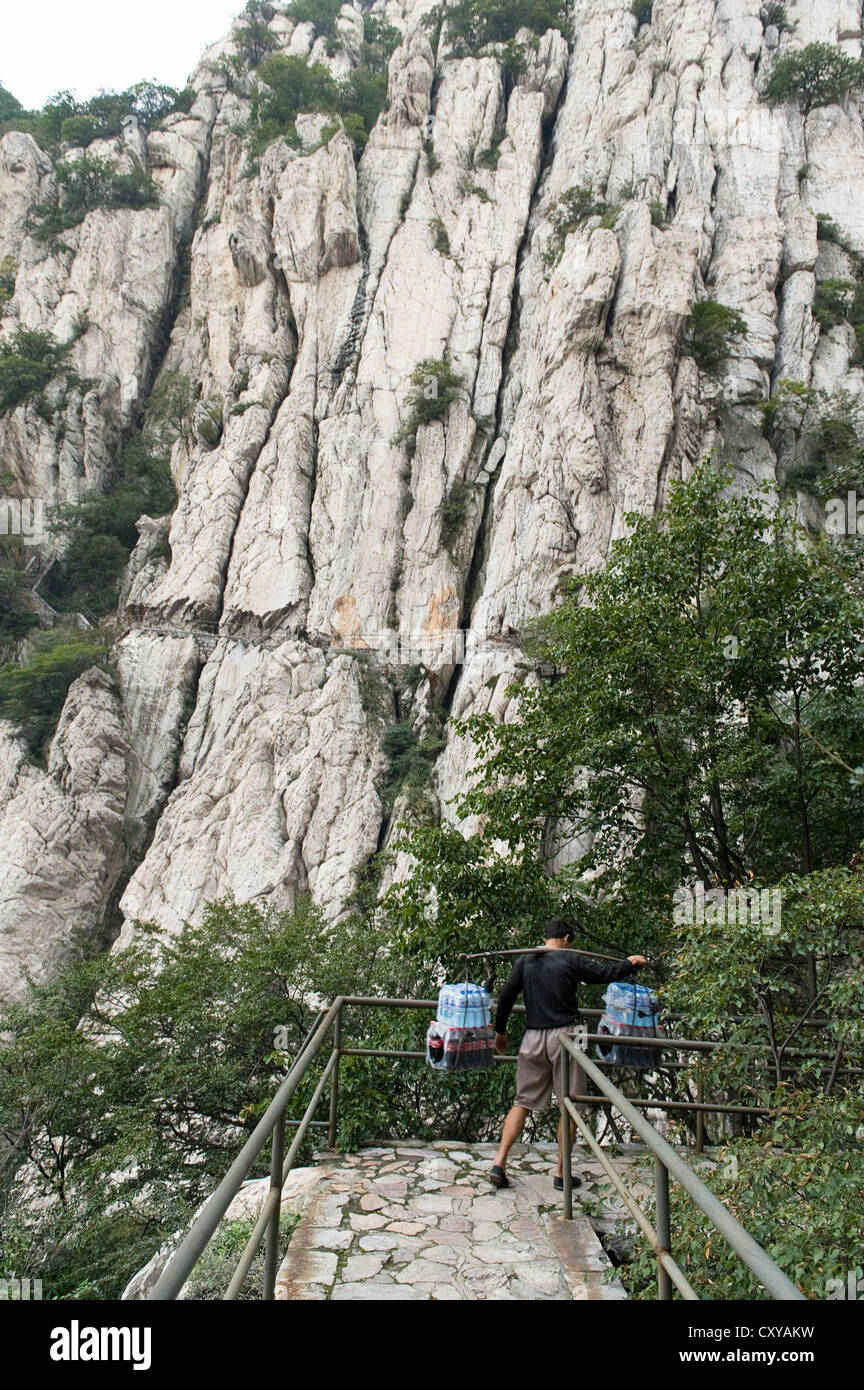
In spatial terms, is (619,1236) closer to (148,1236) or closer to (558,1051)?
(558,1051)

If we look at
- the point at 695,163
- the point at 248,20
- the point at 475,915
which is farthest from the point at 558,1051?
the point at 248,20

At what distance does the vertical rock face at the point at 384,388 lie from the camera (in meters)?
21.2

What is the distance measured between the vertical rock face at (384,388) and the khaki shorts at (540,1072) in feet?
43.0

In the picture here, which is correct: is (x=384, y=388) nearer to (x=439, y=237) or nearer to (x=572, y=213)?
(x=439, y=237)

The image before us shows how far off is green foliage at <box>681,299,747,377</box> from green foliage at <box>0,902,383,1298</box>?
19222mm

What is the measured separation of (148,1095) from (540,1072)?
6.86 meters

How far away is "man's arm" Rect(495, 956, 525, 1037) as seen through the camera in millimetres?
4855

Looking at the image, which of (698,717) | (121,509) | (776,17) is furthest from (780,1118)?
(776,17)

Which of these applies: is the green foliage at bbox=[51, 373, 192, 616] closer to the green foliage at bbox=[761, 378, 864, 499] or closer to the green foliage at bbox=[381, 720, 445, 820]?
the green foliage at bbox=[381, 720, 445, 820]

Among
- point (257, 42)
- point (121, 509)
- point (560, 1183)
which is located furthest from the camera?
point (257, 42)

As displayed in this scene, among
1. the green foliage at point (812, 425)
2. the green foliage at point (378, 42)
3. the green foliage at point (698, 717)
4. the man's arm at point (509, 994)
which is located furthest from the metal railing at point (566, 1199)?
the green foliage at point (378, 42)

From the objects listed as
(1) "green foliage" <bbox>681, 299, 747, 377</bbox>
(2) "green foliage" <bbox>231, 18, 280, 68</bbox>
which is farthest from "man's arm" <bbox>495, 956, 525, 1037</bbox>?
(2) "green foliage" <bbox>231, 18, 280, 68</bbox>

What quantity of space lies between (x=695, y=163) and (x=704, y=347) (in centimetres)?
834

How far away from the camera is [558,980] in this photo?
15.3 feet
